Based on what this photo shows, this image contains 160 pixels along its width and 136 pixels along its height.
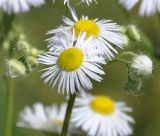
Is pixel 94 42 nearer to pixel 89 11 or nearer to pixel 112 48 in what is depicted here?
pixel 112 48

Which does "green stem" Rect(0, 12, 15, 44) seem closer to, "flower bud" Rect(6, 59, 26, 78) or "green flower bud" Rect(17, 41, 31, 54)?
"flower bud" Rect(6, 59, 26, 78)

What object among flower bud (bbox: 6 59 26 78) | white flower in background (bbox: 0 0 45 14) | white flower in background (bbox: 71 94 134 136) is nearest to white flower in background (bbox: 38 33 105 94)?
flower bud (bbox: 6 59 26 78)

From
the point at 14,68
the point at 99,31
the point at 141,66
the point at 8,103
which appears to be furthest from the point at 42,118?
the point at 141,66

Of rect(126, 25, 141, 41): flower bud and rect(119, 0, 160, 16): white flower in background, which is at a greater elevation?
rect(119, 0, 160, 16): white flower in background

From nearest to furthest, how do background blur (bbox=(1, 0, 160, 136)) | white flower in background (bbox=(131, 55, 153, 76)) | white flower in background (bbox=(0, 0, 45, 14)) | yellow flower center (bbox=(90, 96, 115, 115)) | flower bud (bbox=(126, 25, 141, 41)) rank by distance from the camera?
white flower in background (bbox=(131, 55, 153, 76))
flower bud (bbox=(126, 25, 141, 41))
white flower in background (bbox=(0, 0, 45, 14))
yellow flower center (bbox=(90, 96, 115, 115))
background blur (bbox=(1, 0, 160, 136))

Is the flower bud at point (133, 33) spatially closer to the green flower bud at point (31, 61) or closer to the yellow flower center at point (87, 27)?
the yellow flower center at point (87, 27)

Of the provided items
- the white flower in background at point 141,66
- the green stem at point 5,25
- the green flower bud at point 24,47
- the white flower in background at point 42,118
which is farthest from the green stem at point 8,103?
the white flower in background at point 141,66

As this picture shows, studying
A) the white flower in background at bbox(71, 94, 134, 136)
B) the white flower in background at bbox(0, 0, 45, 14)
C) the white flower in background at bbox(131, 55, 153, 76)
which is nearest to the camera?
the white flower in background at bbox(131, 55, 153, 76)

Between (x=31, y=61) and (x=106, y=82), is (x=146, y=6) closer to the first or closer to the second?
(x=31, y=61)
